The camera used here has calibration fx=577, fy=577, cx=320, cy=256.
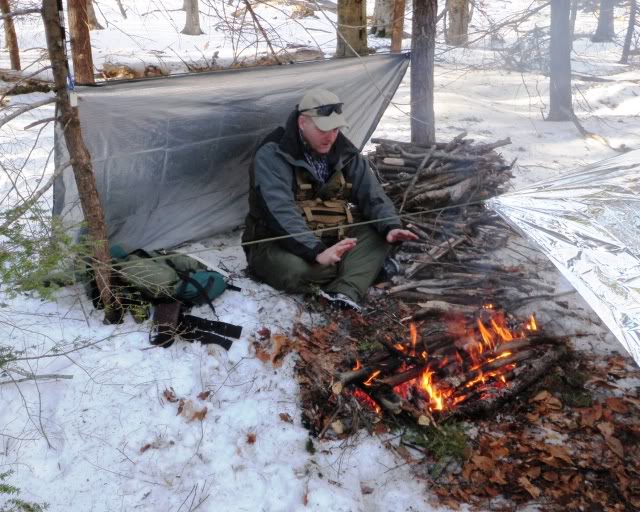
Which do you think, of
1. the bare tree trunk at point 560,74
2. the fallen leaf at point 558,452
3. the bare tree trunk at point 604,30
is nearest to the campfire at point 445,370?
the fallen leaf at point 558,452

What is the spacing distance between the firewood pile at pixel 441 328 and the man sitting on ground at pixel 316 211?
1.17 feet

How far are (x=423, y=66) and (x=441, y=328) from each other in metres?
3.51

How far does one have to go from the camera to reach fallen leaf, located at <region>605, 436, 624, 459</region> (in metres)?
3.29

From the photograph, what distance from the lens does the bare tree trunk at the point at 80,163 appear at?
340 cm

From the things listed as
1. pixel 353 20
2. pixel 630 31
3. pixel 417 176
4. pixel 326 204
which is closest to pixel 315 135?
pixel 326 204

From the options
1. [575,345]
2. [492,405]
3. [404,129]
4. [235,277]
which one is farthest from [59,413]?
[404,129]

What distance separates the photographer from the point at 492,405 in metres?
3.56

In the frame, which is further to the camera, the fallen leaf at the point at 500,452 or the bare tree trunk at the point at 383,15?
the bare tree trunk at the point at 383,15

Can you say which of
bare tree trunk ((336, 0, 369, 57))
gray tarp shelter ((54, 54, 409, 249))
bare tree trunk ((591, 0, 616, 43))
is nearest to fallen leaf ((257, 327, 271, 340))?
gray tarp shelter ((54, 54, 409, 249))

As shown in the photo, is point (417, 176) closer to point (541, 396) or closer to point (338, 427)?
point (541, 396)

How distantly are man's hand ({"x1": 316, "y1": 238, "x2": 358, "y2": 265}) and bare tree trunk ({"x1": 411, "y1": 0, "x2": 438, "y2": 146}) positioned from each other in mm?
2274

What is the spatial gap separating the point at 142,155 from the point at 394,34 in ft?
23.3

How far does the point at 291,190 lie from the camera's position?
471 centimetres

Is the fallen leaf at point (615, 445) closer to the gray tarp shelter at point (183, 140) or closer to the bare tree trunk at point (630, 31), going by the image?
the gray tarp shelter at point (183, 140)
